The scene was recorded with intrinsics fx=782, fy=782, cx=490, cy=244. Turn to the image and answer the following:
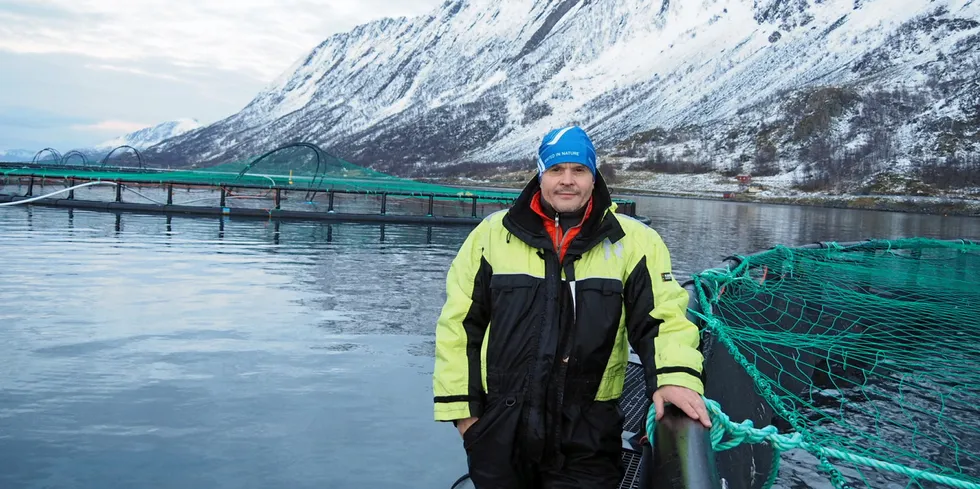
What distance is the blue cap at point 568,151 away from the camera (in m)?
3.64

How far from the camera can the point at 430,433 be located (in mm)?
7016

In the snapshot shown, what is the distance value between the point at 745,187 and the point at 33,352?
5319 inches

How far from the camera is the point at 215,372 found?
855 centimetres

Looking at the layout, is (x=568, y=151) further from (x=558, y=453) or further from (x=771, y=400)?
(x=771, y=400)

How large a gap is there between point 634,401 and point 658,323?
3.11 m

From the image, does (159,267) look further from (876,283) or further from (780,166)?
(780,166)

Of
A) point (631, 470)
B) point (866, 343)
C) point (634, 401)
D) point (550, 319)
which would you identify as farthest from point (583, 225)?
point (866, 343)

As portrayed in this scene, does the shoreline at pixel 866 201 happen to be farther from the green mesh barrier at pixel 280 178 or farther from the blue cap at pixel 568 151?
the blue cap at pixel 568 151

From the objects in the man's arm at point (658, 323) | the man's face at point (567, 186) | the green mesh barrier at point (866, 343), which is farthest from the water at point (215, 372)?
the man's face at point (567, 186)

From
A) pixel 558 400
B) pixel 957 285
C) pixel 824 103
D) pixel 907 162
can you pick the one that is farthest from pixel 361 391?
pixel 824 103

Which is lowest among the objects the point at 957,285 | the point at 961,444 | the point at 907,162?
the point at 961,444

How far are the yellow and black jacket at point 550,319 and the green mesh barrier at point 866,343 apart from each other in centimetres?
93

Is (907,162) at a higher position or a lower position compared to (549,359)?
higher

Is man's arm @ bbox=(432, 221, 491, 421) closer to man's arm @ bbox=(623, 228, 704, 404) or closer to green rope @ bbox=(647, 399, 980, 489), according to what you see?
Answer: man's arm @ bbox=(623, 228, 704, 404)
